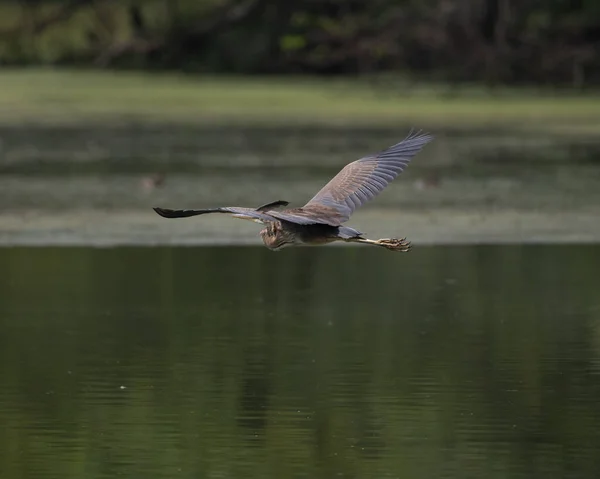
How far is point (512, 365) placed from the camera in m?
6.68

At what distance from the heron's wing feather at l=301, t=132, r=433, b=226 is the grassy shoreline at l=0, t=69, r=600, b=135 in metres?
9.69

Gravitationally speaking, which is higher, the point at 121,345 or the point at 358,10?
the point at 358,10

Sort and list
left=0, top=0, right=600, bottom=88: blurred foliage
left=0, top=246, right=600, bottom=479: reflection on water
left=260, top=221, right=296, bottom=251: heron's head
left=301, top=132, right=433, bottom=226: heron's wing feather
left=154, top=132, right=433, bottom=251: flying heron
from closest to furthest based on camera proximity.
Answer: left=0, top=246, right=600, bottom=479: reflection on water
left=154, top=132, right=433, bottom=251: flying heron
left=260, top=221, right=296, bottom=251: heron's head
left=301, top=132, right=433, bottom=226: heron's wing feather
left=0, top=0, right=600, bottom=88: blurred foliage

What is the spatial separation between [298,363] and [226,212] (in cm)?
140

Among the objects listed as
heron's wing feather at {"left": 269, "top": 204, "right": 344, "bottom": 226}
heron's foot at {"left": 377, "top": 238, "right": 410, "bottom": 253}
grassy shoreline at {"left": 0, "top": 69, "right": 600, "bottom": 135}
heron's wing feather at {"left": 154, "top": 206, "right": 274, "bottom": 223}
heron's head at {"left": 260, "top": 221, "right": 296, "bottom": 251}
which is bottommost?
heron's foot at {"left": 377, "top": 238, "right": 410, "bottom": 253}

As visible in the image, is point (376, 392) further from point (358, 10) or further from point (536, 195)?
point (358, 10)

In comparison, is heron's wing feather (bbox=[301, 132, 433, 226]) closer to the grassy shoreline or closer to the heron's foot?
the heron's foot

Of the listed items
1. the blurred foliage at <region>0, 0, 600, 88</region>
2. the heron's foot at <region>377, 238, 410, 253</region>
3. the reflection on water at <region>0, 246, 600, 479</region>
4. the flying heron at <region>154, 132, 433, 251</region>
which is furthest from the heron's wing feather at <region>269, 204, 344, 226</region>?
the blurred foliage at <region>0, 0, 600, 88</region>

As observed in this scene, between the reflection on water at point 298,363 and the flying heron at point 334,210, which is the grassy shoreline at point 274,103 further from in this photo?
the flying heron at point 334,210

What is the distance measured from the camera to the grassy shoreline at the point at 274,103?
17312 millimetres

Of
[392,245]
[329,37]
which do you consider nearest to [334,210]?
[392,245]

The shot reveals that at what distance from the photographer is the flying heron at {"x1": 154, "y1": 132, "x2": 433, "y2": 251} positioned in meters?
5.82

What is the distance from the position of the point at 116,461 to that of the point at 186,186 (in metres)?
7.50

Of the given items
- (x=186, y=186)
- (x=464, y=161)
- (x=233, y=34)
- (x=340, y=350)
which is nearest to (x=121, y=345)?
(x=340, y=350)
